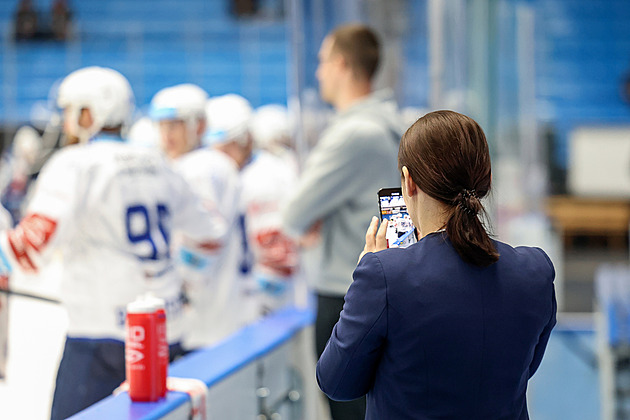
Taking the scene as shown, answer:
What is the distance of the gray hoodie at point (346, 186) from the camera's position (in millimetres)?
2104

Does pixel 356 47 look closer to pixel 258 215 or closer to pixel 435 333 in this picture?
pixel 435 333

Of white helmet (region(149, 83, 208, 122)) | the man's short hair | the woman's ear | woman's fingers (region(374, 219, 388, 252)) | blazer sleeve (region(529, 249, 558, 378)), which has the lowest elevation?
blazer sleeve (region(529, 249, 558, 378))

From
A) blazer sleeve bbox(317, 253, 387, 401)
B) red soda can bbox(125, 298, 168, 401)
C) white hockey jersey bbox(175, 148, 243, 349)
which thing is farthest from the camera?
white hockey jersey bbox(175, 148, 243, 349)

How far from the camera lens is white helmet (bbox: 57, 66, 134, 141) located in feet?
7.50

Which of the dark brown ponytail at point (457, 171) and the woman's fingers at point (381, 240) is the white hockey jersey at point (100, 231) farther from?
the dark brown ponytail at point (457, 171)

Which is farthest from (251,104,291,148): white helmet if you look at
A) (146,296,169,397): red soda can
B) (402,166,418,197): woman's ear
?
(402,166,418,197): woman's ear

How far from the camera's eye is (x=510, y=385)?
1.19 meters

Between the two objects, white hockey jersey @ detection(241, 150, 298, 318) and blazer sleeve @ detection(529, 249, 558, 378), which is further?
white hockey jersey @ detection(241, 150, 298, 318)

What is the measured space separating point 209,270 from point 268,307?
68cm

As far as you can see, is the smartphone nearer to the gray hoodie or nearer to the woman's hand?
the woman's hand

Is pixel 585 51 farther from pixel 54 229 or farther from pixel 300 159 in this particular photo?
pixel 54 229

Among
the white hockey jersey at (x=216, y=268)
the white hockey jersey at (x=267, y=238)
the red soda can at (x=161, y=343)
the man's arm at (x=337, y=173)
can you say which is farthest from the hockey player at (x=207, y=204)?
the red soda can at (x=161, y=343)

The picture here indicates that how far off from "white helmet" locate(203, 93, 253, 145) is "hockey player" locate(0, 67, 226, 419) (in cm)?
147

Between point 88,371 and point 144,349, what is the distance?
1.79ft
